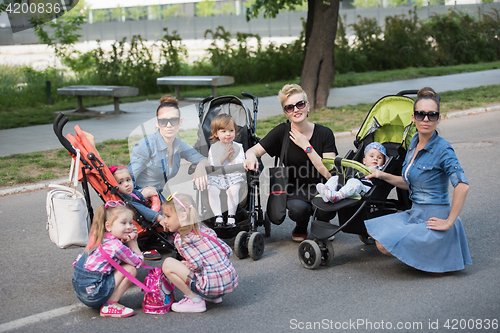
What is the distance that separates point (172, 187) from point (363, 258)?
6.78ft

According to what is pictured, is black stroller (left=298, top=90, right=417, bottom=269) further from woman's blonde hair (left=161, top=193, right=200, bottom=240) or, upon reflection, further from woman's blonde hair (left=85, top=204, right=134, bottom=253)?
woman's blonde hair (left=85, top=204, right=134, bottom=253)

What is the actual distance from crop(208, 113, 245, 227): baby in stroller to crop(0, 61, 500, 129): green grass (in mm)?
8466

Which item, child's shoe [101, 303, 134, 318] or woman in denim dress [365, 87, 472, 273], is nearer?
child's shoe [101, 303, 134, 318]

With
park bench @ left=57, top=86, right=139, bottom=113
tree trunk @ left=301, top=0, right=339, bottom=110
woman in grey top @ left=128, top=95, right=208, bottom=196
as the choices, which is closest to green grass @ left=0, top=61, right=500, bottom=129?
park bench @ left=57, top=86, right=139, bottom=113

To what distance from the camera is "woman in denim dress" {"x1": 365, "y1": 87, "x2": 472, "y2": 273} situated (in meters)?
4.12

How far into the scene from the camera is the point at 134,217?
4371 mm

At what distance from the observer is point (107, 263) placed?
3688mm

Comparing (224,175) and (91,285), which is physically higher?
(224,175)

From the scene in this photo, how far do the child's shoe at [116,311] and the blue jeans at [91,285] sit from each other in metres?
0.06

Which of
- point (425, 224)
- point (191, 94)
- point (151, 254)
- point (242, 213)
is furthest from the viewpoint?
point (191, 94)

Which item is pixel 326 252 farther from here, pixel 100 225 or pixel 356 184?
pixel 100 225

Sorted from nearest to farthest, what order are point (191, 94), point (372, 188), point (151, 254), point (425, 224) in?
point (425, 224), point (372, 188), point (151, 254), point (191, 94)

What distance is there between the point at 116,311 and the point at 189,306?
0.54 metres

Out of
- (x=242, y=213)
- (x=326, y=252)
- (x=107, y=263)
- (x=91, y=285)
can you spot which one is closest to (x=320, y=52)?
(x=242, y=213)
